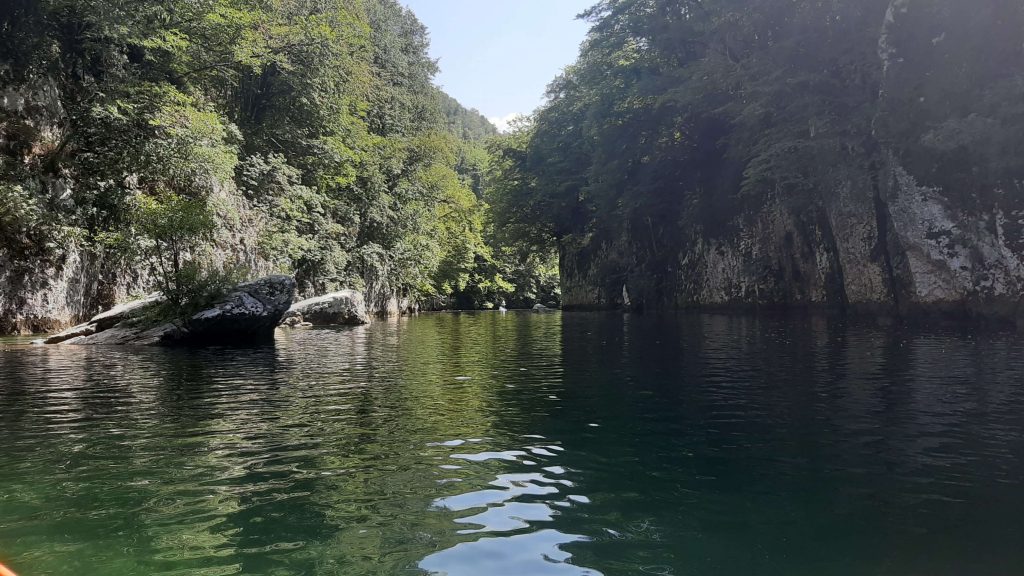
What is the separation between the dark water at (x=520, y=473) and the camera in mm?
3605

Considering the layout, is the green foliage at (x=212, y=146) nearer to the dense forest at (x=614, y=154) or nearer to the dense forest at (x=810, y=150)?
the dense forest at (x=614, y=154)

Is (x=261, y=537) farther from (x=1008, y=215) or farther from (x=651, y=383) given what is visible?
(x=1008, y=215)

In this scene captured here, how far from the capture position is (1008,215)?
67.7 ft

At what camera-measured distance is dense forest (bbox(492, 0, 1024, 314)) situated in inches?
818

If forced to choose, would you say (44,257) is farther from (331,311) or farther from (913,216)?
(913,216)

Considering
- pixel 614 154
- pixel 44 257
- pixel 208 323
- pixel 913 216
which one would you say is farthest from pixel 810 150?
pixel 44 257

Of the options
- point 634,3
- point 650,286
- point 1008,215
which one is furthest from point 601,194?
point 1008,215

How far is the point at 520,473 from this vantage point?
17.1 feet

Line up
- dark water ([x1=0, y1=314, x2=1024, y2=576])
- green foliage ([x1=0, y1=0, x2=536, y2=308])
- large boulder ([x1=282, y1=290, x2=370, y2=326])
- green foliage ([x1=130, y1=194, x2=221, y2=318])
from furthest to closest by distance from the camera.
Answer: large boulder ([x1=282, y1=290, x2=370, y2=326]) → green foliage ([x1=0, y1=0, x2=536, y2=308]) → green foliage ([x1=130, y1=194, x2=221, y2=318]) → dark water ([x1=0, y1=314, x2=1024, y2=576])

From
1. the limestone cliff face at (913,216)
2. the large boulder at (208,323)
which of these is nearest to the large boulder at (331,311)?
the large boulder at (208,323)

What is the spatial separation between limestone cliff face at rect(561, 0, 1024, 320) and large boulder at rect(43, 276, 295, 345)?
22370mm

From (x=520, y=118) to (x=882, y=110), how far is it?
45.0 m

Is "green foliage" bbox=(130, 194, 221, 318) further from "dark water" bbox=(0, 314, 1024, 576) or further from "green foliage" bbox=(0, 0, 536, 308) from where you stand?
"dark water" bbox=(0, 314, 1024, 576)

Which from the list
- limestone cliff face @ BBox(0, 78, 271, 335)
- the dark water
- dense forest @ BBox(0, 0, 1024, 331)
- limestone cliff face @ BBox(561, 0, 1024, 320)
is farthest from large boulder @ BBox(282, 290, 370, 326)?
limestone cliff face @ BBox(561, 0, 1024, 320)
